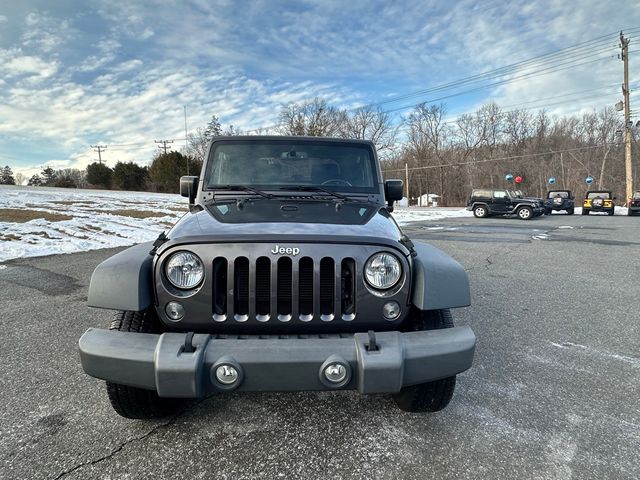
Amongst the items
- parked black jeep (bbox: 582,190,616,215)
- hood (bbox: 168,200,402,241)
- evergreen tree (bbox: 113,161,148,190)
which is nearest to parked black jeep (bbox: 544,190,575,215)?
parked black jeep (bbox: 582,190,616,215)

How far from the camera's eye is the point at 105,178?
47.6 m

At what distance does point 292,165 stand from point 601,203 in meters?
27.7

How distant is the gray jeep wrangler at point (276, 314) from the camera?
66.1 inches

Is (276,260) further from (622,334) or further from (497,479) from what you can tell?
(622,334)

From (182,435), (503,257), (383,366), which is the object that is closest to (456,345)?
(383,366)

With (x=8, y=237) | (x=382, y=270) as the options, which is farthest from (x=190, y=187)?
(x=8, y=237)

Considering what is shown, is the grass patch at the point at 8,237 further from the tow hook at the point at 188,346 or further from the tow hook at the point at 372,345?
the tow hook at the point at 372,345

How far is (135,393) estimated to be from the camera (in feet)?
6.59

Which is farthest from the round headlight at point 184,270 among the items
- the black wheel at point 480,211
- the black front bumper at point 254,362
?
the black wheel at point 480,211

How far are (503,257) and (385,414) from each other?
6.92 metres

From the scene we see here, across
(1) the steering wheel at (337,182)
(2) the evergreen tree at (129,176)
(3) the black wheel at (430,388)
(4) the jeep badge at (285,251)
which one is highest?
(2) the evergreen tree at (129,176)

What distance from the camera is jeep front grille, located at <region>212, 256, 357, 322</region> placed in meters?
1.90

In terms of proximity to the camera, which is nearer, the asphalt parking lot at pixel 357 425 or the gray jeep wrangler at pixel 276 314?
the gray jeep wrangler at pixel 276 314

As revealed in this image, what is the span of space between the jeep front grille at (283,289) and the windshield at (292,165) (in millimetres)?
1275
